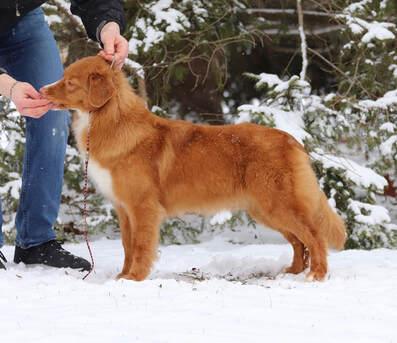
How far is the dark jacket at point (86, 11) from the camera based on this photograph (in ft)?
15.0

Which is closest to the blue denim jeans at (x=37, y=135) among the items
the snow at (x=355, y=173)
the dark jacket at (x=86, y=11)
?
the dark jacket at (x=86, y=11)

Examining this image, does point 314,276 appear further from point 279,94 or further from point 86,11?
point 279,94

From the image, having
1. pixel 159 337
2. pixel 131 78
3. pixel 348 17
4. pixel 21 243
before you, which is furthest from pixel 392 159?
pixel 159 337

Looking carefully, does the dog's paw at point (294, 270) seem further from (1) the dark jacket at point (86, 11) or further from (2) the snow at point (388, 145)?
(2) the snow at point (388, 145)

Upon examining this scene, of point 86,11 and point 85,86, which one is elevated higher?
point 86,11

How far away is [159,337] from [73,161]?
5309 millimetres

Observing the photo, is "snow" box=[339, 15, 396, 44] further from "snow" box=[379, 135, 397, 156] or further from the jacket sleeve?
the jacket sleeve

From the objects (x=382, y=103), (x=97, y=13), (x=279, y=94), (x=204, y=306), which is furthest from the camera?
(x=382, y=103)

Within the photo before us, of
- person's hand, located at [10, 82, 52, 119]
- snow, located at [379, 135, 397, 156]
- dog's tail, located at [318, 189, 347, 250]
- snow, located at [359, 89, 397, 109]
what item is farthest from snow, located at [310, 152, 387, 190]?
person's hand, located at [10, 82, 52, 119]

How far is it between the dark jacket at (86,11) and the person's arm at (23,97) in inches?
21.7

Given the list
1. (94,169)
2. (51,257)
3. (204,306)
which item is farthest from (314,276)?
(51,257)

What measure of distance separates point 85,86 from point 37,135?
0.66 m

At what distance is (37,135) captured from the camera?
4859 millimetres

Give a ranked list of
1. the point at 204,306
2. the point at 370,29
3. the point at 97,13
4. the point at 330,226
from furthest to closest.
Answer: the point at 370,29
the point at 330,226
the point at 97,13
the point at 204,306
